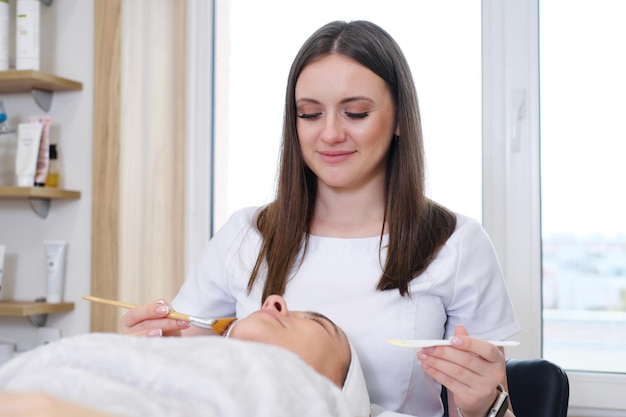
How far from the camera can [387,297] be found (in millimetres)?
1473

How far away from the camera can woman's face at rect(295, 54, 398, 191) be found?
146 cm

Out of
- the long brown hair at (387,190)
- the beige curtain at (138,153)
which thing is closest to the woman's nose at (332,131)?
the long brown hair at (387,190)

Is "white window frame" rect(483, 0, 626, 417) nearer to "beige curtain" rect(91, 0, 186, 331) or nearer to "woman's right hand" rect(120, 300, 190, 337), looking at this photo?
"beige curtain" rect(91, 0, 186, 331)

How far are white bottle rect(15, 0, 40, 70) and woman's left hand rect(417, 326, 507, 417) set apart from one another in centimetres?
151

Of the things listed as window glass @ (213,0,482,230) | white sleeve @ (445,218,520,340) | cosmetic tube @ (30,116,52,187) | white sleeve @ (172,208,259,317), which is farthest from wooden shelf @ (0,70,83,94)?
white sleeve @ (445,218,520,340)

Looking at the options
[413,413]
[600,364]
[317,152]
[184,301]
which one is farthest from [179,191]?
[600,364]

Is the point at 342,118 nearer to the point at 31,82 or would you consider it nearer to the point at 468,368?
the point at 468,368

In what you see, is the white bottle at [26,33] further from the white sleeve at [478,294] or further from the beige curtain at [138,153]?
the white sleeve at [478,294]

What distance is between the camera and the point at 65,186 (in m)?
2.27

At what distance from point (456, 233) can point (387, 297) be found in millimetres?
202

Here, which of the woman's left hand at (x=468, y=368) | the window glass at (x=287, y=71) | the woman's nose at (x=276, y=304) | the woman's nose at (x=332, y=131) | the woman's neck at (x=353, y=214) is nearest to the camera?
the woman's left hand at (x=468, y=368)

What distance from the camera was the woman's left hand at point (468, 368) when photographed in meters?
1.19

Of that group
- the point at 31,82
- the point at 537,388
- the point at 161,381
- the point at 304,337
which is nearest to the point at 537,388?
the point at 537,388

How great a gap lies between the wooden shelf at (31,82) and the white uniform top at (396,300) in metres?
0.90
